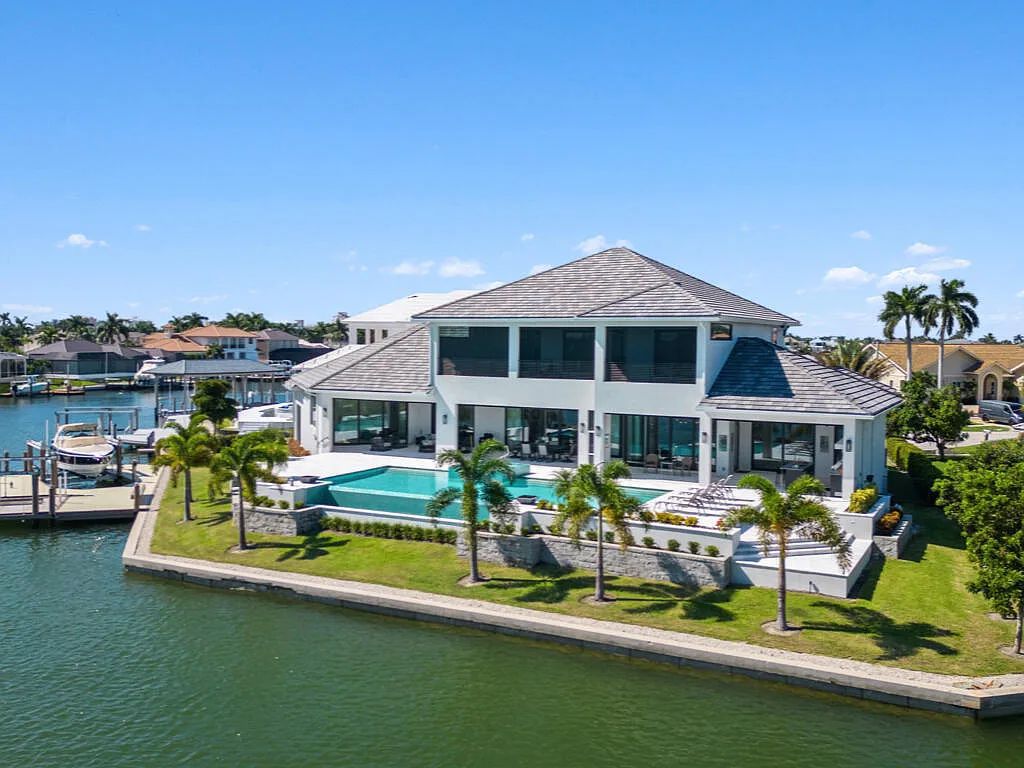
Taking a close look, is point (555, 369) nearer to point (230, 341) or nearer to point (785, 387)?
point (785, 387)

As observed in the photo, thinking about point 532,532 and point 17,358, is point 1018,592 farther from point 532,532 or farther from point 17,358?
point 17,358

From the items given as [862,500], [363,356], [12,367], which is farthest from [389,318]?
[12,367]

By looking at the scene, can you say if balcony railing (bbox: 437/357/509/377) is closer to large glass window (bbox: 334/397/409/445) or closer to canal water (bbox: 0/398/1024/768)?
large glass window (bbox: 334/397/409/445)

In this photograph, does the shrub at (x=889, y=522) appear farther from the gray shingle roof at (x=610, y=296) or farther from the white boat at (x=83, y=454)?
the white boat at (x=83, y=454)

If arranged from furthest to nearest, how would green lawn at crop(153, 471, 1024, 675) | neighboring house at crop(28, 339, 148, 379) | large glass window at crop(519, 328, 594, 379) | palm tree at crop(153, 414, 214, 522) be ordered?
neighboring house at crop(28, 339, 148, 379)
large glass window at crop(519, 328, 594, 379)
palm tree at crop(153, 414, 214, 522)
green lawn at crop(153, 471, 1024, 675)

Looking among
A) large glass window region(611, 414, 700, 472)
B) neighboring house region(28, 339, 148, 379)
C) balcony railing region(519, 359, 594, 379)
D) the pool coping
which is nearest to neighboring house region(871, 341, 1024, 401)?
large glass window region(611, 414, 700, 472)

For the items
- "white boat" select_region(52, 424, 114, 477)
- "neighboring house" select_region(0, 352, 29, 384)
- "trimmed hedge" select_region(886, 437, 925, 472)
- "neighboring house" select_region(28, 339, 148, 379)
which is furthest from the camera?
"neighboring house" select_region(28, 339, 148, 379)
